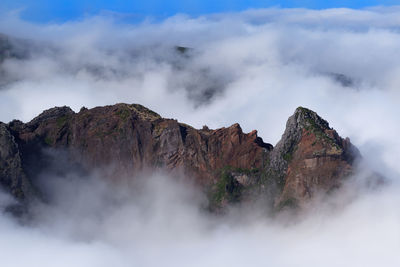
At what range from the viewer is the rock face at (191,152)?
16425 centimetres

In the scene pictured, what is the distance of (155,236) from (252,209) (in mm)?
26174

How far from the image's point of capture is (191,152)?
177 meters

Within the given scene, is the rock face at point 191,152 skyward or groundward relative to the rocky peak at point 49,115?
groundward

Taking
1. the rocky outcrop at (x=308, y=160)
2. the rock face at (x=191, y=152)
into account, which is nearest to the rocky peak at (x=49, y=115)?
the rock face at (x=191, y=152)

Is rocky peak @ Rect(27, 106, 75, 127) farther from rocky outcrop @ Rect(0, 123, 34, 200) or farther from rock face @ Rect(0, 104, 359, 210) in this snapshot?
rocky outcrop @ Rect(0, 123, 34, 200)

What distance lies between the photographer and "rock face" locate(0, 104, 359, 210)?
164 metres

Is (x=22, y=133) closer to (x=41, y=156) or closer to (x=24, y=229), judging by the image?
(x=41, y=156)

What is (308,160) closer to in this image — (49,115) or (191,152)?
(191,152)

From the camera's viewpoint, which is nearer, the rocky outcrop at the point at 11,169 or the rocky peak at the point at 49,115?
the rocky outcrop at the point at 11,169

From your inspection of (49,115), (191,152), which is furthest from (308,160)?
(49,115)

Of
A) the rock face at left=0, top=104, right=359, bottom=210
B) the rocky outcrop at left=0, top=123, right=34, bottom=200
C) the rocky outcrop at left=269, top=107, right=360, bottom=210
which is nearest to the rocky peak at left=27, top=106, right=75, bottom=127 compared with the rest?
the rock face at left=0, top=104, right=359, bottom=210

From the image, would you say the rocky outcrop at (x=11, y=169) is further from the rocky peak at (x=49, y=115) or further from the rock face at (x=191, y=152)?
the rocky peak at (x=49, y=115)

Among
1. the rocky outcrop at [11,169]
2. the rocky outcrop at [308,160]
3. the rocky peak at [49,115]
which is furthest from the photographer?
the rocky peak at [49,115]

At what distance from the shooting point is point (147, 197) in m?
181
